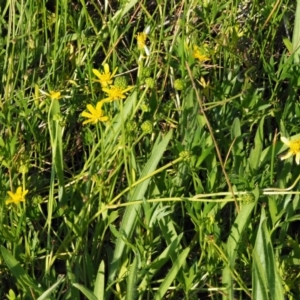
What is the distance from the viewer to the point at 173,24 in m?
1.77

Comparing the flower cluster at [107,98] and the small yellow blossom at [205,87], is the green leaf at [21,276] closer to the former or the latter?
the flower cluster at [107,98]

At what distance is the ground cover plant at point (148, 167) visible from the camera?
1.24 metres

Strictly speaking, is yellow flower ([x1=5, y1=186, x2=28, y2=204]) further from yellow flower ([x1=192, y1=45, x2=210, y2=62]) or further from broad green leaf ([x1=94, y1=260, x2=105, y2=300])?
yellow flower ([x1=192, y1=45, x2=210, y2=62])

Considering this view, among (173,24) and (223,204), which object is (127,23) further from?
(223,204)

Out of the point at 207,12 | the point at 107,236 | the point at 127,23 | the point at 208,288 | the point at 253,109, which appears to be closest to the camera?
the point at 208,288

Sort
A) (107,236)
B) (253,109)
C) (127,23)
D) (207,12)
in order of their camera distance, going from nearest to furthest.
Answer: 1. (107,236)
2. (253,109)
3. (207,12)
4. (127,23)

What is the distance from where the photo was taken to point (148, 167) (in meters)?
1.31

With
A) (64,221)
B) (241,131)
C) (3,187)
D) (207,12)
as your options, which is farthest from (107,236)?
(207,12)

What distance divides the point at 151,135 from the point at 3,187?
13.9 inches

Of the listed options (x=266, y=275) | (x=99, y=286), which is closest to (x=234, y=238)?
(x=266, y=275)

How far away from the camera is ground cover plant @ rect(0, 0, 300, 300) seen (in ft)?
4.08

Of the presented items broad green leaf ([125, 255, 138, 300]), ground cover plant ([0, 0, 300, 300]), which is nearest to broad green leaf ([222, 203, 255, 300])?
ground cover plant ([0, 0, 300, 300])

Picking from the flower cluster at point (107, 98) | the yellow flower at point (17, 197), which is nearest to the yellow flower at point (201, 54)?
the flower cluster at point (107, 98)

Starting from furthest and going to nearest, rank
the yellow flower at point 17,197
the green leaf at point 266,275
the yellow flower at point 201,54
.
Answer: the yellow flower at point 201,54, the yellow flower at point 17,197, the green leaf at point 266,275
